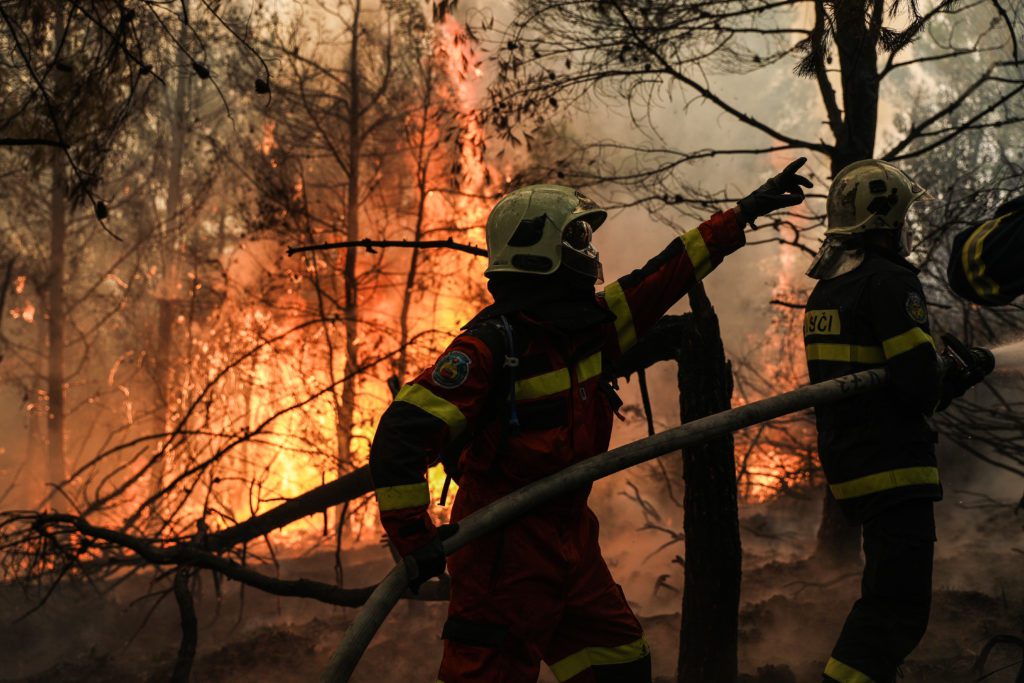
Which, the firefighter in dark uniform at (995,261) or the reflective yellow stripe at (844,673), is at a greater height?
the firefighter in dark uniform at (995,261)

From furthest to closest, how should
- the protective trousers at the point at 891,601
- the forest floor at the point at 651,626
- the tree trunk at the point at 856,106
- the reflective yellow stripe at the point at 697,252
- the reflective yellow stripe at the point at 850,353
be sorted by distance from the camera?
the tree trunk at the point at 856,106 < the forest floor at the point at 651,626 < the reflective yellow stripe at the point at 850,353 < the protective trousers at the point at 891,601 < the reflective yellow stripe at the point at 697,252

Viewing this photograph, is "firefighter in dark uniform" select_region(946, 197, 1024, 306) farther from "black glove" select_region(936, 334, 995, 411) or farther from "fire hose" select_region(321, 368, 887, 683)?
"black glove" select_region(936, 334, 995, 411)

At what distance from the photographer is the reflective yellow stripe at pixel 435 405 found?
239cm

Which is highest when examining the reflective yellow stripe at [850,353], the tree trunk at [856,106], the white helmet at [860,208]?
the tree trunk at [856,106]

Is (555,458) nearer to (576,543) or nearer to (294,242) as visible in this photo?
(576,543)

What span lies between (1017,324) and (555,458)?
19.7 feet

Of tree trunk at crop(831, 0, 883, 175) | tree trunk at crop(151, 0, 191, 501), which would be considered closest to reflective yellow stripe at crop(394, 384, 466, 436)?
tree trunk at crop(831, 0, 883, 175)

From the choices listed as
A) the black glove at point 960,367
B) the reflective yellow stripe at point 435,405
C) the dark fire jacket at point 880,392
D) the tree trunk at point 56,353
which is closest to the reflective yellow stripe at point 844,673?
the dark fire jacket at point 880,392

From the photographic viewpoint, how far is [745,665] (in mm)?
4742

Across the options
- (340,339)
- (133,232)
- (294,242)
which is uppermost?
(133,232)

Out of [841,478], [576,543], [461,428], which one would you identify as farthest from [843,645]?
[461,428]

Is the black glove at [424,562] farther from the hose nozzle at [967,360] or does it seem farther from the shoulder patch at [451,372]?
the hose nozzle at [967,360]

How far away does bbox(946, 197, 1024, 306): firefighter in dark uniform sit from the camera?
2.30 m

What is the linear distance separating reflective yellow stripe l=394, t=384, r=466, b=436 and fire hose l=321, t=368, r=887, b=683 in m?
0.29
